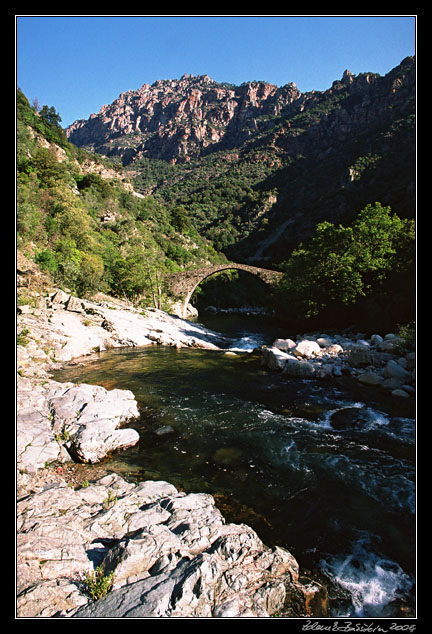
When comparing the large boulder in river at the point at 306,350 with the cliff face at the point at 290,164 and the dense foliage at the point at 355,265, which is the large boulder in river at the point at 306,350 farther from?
the cliff face at the point at 290,164

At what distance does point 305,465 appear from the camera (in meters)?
6.15

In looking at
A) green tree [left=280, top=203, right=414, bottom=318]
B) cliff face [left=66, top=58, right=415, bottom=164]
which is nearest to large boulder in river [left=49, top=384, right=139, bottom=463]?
green tree [left=280, top=203, right=414, bottom=318]

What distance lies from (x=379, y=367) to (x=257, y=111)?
174 meters

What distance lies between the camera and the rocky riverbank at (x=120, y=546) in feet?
9.03

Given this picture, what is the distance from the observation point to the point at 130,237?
136 ft

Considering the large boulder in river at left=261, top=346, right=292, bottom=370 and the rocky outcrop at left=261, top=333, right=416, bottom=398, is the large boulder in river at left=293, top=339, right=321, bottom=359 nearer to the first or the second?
the rocky outcrop at left=261, top=333, right=416, bottom=398

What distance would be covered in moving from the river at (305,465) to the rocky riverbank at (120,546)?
0.54m

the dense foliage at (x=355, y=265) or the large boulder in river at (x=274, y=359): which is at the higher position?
the dense foliage at (x=355, y=265)

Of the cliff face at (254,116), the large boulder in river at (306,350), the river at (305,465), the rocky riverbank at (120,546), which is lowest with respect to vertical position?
the river at (305,465)

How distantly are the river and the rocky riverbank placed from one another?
1.78 feet
